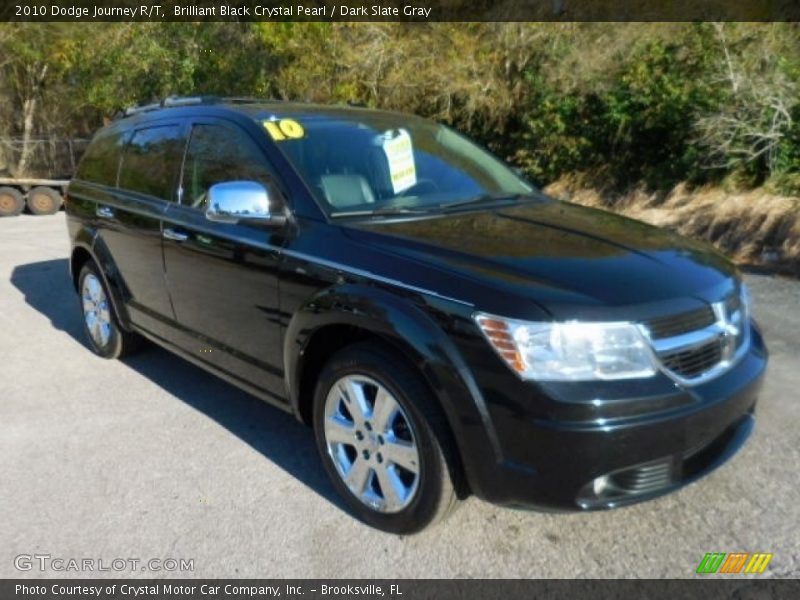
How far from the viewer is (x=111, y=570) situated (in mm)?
2887

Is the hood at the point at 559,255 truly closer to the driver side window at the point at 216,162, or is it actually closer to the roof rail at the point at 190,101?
the driver side window at the point at 216,162

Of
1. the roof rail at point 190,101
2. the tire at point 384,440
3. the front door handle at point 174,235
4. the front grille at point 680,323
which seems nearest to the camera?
the front grille at point 680,323

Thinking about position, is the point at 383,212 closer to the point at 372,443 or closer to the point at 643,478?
the point at 372,443

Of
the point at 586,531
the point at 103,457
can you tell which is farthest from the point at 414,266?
the point at 103,457

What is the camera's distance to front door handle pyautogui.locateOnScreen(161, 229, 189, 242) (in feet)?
13.1

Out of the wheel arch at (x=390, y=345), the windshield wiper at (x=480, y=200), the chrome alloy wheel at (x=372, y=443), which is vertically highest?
the windshield wiper at (x=480, y=200)

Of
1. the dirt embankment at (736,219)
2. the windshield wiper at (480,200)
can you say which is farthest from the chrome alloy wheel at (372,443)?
the dirt embankment at (736,219)

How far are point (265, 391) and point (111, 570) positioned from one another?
1.09 m

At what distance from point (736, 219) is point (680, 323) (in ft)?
23.7

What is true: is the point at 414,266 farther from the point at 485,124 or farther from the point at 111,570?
the point at 485,124

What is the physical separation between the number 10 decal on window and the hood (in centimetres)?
76

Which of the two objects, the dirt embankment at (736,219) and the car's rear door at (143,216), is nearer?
the car's rear door at (143,216)

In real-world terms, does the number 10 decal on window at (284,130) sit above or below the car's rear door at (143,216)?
above

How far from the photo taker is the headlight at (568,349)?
246 centimetres
